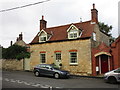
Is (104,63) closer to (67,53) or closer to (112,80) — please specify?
(67,53)

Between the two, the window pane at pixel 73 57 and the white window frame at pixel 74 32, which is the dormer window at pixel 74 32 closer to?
the white window frame at pixel 74 32

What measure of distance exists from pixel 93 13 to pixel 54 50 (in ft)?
26.1

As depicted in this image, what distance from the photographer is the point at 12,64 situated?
92.7ft

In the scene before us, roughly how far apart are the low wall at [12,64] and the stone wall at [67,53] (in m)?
3.21

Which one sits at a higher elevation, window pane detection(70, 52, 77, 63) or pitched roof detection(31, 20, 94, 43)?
pitched roof detection(31, 20, 94, 43)

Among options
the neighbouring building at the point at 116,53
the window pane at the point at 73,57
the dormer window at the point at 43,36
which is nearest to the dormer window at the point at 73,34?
the window pane at the point at 73,57

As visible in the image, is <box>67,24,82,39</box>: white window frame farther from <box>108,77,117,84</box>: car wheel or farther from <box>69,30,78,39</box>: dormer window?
<box>108,77,117,84</box>: car wheel

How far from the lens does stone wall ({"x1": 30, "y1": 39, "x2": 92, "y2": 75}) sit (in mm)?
20206

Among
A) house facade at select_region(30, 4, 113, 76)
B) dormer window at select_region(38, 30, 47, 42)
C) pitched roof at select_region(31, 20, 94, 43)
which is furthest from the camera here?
dormer window at select_region(38, 30, 47, 42)

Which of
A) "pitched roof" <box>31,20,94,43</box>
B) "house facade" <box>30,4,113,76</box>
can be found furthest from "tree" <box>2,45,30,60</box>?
"pitched roof" <box>31,20,94,43</box>

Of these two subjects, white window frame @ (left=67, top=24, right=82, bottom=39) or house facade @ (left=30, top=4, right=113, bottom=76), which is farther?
white window frame @ (left=67, top=24, right=82, bottom=39)

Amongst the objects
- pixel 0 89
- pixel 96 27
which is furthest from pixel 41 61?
pixel 0 89

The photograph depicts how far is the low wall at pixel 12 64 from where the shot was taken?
27.3 metres

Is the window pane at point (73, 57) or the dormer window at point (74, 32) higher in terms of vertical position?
the dormer window at point (74, 32)
